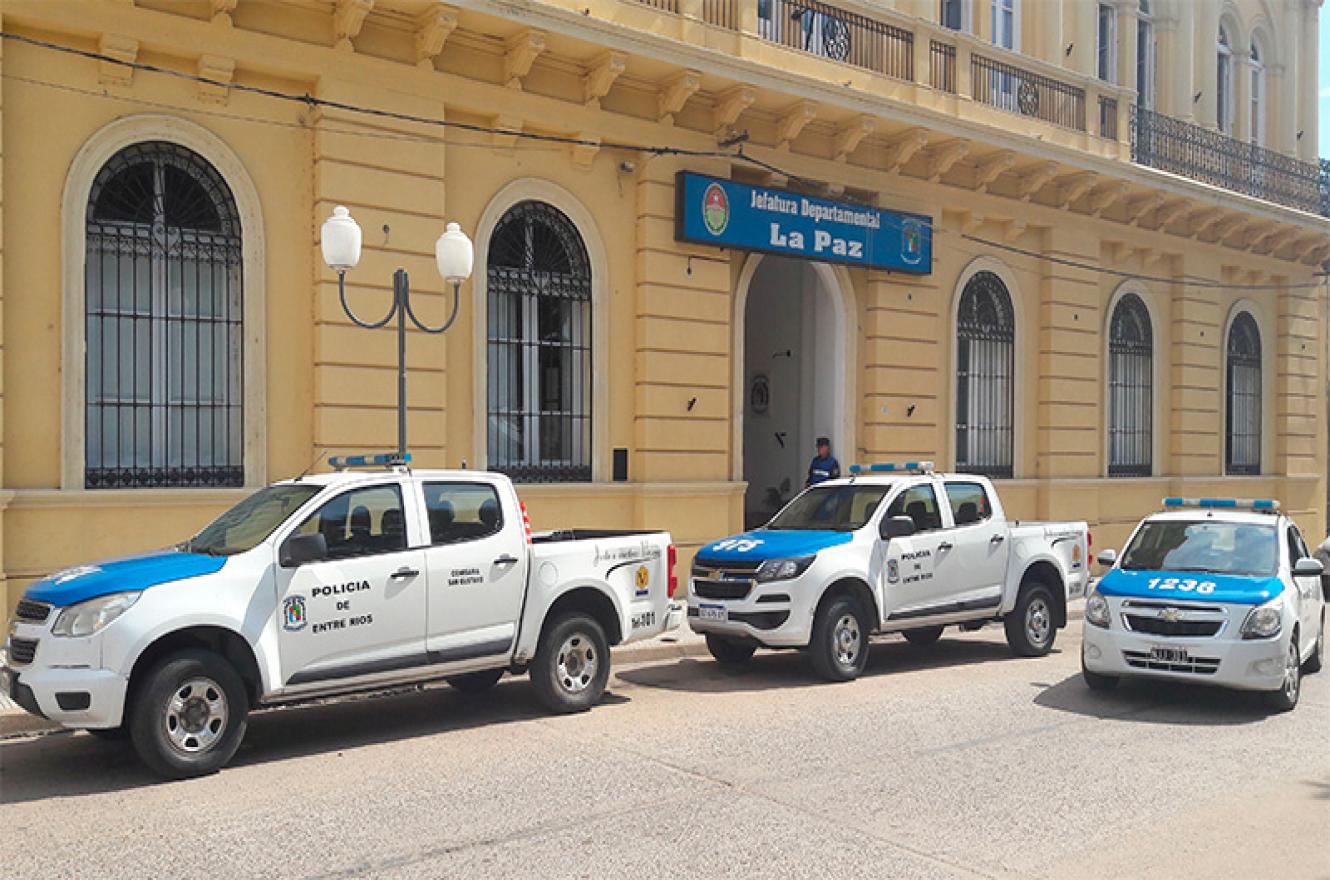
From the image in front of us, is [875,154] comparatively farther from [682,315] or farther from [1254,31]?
[1254,31]

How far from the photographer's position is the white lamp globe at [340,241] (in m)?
10.5

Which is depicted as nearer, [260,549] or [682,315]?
[260,549]

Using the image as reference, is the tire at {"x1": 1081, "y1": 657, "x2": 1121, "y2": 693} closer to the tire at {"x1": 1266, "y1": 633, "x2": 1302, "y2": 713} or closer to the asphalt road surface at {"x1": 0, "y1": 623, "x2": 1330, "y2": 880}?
the asphalt road surface at {"x1": 0, "y1": 623, "x2": 1330, "y2": 880}

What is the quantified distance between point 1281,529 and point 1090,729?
3128 millimetres

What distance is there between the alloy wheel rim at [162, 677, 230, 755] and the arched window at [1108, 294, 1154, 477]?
61.5ft

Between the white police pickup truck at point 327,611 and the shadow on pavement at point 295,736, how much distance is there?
31cm

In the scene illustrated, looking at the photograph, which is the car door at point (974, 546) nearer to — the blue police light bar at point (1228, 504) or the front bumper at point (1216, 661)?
the blue police light bar at point (1228, 504)

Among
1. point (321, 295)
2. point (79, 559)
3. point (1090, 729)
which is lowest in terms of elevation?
point (1090, 729)

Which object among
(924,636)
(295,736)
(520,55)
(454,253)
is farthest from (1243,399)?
(295,736)

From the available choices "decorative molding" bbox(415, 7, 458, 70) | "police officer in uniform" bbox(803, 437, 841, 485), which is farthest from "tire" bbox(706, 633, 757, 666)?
"decorative molding" bbox(415, 7, 458, 70)

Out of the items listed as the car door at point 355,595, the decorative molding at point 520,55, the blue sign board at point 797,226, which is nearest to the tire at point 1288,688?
the car door at point 355,595

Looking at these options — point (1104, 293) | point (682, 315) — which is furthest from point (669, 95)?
point (1104, 293)

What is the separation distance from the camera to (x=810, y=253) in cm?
1703

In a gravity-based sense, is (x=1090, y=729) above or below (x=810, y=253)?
below
